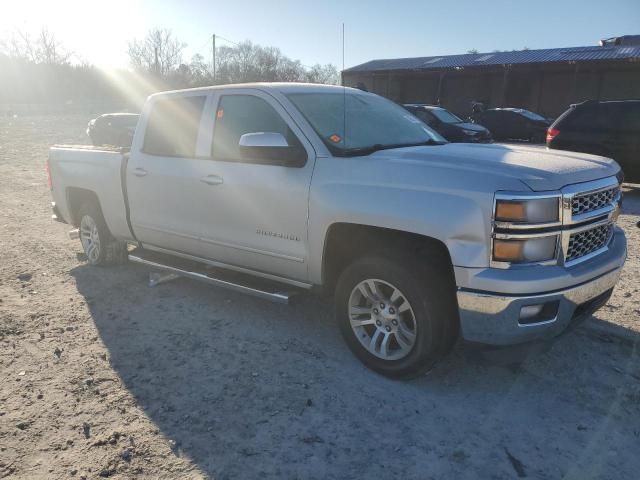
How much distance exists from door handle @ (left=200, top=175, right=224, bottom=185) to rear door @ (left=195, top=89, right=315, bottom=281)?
0.02 metres

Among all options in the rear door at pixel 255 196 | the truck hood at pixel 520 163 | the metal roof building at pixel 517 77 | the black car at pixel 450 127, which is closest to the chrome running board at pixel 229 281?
the rear door at pixel 255 196

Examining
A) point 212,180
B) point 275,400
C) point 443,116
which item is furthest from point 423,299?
point 443,116

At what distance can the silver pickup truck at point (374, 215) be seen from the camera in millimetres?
2957

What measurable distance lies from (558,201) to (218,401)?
2330 millimetres

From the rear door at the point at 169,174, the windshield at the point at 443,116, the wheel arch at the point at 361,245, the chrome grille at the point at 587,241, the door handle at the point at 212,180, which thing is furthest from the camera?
the windshield at the point at 443,116

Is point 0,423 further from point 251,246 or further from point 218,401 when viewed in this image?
point 251,246

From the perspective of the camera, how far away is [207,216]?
A: 445 centimetres

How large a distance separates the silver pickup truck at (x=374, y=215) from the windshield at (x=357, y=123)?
0.06ft

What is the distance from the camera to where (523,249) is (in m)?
A: 2.92

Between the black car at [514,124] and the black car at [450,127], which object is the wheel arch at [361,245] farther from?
the black car at [514,124]

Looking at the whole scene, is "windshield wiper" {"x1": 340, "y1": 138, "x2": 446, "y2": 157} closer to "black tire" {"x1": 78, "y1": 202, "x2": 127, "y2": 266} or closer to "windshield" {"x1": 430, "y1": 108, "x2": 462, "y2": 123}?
"black tire" {"x1": 78, "y1": 202, "x2": 127, "y2": 266}

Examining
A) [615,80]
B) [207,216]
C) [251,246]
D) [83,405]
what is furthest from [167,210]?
[615,80]

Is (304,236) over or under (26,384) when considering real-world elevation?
over

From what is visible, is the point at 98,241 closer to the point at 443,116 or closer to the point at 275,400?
the point at 275,400
